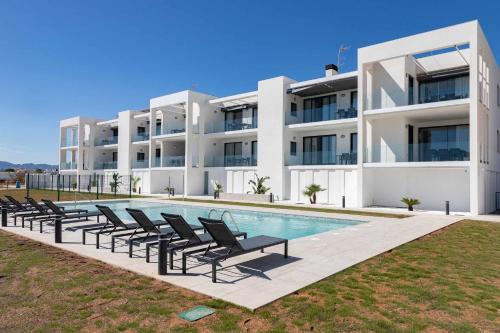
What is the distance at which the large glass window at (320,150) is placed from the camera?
76.2ft

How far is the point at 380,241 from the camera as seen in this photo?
942 centimetres

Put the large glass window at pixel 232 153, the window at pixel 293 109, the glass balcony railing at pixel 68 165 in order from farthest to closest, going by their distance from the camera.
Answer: the glass balcony railing at pixel 68 165
the large glass window at pixel 232 153
the window at pixel 293 109

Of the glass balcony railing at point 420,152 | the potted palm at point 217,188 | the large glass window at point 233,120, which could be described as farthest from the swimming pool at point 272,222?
the large glass window at point 233,120

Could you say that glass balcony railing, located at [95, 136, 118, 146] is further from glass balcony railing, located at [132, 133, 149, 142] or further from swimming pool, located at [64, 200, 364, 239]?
swimming pool, located at [64, 200, 364, 239]

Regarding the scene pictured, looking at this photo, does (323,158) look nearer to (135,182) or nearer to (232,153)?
(232,153)

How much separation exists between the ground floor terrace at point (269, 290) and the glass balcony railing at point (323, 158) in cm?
1383

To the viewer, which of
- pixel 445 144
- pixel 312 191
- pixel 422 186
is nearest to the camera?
pixel 445 144

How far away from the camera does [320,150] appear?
25.2 meters

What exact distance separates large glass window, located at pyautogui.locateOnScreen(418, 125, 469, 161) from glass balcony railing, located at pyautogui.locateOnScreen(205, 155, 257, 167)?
13.0 m

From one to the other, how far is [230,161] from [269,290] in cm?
2427

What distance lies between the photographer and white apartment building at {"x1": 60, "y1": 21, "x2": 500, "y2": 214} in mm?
17594

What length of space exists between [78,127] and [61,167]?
7.48 metres

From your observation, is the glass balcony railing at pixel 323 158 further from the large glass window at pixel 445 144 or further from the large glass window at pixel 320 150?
the large glass window at pixel 445 144

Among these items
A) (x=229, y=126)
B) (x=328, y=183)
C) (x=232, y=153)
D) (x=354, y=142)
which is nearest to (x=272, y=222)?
(x=328, y=183)
